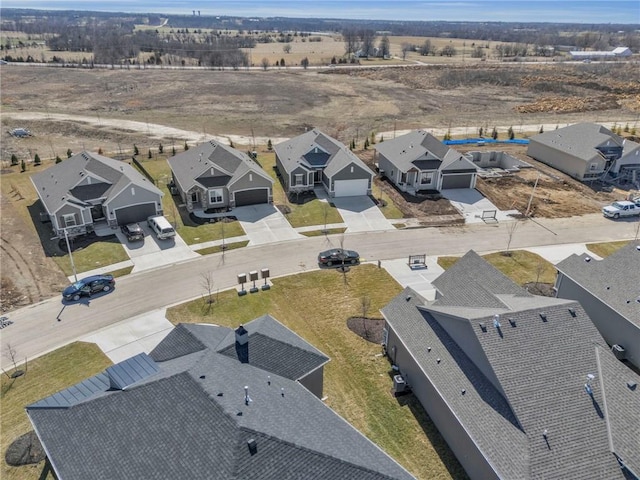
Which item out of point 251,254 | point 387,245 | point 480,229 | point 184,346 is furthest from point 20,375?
point 480,229

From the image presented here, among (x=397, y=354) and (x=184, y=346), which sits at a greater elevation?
(x=184, y=346)

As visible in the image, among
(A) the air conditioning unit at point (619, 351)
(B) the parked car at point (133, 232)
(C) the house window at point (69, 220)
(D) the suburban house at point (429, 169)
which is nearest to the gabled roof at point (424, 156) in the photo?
(D) the suburban house at point (429, 169)

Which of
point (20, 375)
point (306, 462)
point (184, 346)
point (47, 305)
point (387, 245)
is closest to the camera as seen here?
point (306, 462)

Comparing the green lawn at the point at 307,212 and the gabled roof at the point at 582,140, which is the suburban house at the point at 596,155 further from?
the green lawn at the point at 307,212

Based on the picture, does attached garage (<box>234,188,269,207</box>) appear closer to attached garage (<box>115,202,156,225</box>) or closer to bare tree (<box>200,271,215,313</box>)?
attached garage (<box>115,202,156,225</box>)

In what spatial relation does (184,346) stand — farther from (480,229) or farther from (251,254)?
(480,229)

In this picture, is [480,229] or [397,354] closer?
[397,354]
